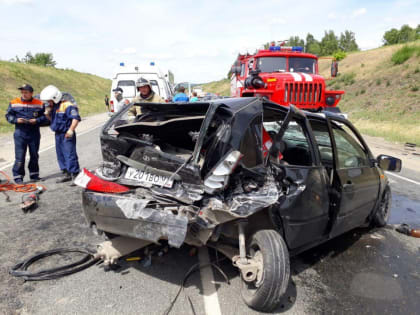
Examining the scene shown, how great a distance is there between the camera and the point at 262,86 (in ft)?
32.1

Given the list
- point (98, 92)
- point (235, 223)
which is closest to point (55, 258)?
point (235, 223)

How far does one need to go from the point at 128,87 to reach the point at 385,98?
19.1 metres

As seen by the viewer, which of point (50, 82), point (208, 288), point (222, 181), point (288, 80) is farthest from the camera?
point (50, 82)

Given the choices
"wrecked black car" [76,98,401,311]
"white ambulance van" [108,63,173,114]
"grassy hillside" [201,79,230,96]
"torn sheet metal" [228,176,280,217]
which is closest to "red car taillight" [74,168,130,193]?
"wrecked black car" [76,98,401,311]

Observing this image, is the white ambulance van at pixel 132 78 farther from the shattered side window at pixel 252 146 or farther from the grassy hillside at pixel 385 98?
the grassy hillside at pixel 385 98

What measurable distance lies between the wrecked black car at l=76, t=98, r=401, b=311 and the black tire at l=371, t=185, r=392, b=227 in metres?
0.89

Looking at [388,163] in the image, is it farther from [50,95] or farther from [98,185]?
[50,95]

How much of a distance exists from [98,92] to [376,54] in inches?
1632

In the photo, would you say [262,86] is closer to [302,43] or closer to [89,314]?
[89,314]

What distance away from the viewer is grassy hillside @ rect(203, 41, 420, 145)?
15.9 m

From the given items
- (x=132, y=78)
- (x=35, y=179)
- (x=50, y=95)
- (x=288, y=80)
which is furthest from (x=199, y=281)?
(x=132, y=78)

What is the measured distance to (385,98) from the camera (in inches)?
902

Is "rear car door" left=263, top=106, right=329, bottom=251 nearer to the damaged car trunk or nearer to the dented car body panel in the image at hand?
the dented car body panel

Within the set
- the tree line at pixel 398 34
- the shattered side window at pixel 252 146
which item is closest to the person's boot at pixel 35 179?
the shattered side window at pixel 252 146
